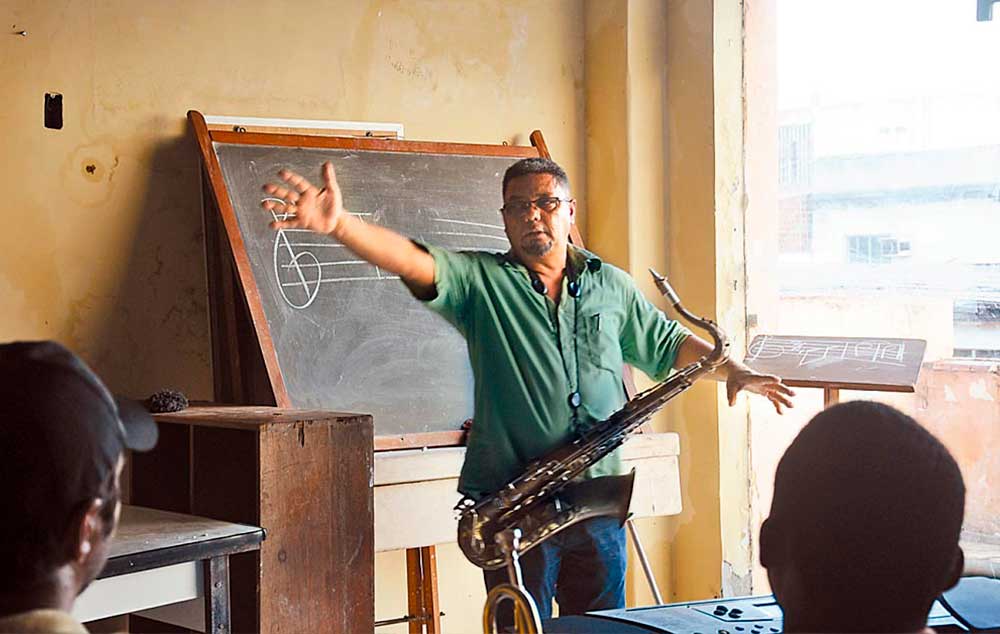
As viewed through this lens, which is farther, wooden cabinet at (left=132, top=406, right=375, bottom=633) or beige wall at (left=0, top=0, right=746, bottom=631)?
beige wall at (left=0, top=0, right=746, bottom=631)

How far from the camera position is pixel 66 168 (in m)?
3.25

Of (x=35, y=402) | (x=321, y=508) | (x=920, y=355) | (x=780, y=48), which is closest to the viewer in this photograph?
(x=35, y=402)

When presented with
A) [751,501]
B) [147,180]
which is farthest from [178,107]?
[751,501]

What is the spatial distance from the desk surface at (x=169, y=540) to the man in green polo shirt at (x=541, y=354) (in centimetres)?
56

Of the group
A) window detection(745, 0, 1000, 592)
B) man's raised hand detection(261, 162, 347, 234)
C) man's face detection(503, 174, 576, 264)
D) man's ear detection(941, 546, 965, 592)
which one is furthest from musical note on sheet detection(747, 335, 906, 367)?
man's ear detection(941, 546, 965, 592)

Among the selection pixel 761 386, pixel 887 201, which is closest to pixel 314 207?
pixel 761 386

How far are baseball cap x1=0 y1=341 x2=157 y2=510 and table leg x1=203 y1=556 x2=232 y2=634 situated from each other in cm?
132

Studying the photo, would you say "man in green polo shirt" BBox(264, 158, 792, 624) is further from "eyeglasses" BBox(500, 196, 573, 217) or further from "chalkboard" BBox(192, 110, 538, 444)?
"chalkboard" BBox(192, 110, 538, 444)

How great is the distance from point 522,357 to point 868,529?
5.37ft

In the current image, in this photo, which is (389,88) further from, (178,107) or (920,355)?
(920,355)

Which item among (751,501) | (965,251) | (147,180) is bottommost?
(751,501)

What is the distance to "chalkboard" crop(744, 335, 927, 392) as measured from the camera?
10.2ft

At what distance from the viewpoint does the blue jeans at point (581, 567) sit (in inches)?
111

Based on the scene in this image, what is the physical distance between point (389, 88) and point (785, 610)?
285cm
